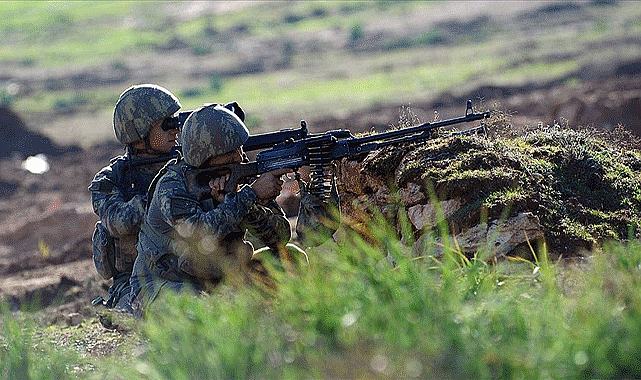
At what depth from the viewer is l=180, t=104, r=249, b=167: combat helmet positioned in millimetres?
6773

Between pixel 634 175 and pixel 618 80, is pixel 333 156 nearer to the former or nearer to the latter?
pixel 634 175

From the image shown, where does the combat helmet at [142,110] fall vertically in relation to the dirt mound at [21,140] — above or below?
above

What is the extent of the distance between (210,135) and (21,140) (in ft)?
67.9

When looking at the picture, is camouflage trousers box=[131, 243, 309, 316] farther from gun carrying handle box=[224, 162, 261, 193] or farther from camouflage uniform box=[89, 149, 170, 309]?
camouflage uniform box=[89, 149, 170, 309]

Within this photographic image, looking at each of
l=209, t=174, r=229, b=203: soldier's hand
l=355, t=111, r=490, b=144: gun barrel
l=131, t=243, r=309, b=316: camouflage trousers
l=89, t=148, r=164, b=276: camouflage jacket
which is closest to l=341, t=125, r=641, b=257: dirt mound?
l=355, t=111, r=490, b=144: gun barrel

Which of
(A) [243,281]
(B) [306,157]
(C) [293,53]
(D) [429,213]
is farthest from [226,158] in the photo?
(C) [293,53]

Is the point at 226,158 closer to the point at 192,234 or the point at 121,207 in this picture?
the point at 192,234

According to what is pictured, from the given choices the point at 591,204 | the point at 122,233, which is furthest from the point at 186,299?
the point at 591,204

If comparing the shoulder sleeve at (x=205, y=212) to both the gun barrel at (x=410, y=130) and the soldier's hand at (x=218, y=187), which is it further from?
the gun barrel at (x=410, y=130)

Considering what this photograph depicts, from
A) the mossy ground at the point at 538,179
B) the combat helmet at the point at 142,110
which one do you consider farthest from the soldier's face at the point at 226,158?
the mossy ground at the point at 538,179

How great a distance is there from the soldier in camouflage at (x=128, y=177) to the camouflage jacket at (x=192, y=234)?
1.74 ft

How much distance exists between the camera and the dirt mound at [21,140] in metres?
25.8

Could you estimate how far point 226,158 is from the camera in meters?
6.95

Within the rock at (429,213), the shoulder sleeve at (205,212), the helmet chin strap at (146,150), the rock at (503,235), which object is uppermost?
the helmet chin strap at (146,150)
